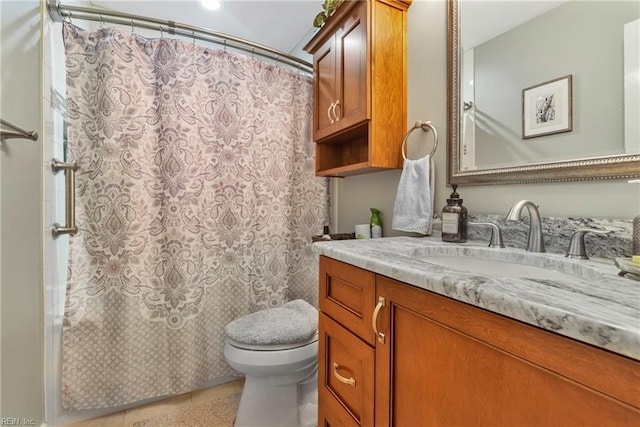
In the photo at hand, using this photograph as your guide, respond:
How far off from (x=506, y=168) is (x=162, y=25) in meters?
1.71

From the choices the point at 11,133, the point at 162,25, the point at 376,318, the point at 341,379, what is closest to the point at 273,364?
the point at 341,379

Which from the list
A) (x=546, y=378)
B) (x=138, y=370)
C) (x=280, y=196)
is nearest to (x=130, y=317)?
(x=138, y=370)

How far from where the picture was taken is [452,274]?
0.51 m

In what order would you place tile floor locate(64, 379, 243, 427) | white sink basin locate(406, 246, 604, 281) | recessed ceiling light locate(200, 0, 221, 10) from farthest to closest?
recessed ceiling light locate(200, 0, 221, 10) → tile floor locate(64, 379, 243, 427) → white sink basin locate(406, 246, 604, 281)

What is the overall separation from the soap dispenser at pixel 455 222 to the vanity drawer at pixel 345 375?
49cm

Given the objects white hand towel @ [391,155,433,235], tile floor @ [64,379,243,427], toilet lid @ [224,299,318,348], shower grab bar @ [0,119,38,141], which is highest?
shower grab bar @ [0,119,38,141]

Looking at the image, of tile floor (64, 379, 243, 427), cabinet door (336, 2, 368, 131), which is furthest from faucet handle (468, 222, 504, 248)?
tile floor (64, 379, 243, 427)

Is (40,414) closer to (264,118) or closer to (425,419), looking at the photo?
(425,419)

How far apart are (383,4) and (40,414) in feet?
7.48

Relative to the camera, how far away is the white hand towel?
1.12m

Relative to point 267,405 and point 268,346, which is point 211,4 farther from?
point 267,405

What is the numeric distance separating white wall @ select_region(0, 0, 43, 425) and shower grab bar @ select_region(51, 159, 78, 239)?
7 cm

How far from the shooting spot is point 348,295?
2.60ft

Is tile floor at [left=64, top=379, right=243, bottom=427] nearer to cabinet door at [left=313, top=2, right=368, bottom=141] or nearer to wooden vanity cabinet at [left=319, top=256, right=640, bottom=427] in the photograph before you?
wooden vanity cabinet at [left=319, top=256, right=640, bottom=427]
